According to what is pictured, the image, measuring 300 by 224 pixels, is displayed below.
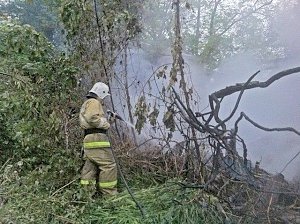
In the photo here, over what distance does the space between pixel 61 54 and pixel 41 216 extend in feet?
9.11

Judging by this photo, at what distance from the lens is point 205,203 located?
15.6ft

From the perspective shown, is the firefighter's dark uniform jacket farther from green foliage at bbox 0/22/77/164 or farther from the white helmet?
green foliage at bbox 0/22/77/164

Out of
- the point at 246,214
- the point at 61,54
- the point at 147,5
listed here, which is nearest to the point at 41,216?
the point at 246,214

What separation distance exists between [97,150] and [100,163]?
17 centimetres

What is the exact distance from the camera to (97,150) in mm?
6000

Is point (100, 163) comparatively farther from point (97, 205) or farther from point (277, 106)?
point (277, 106)

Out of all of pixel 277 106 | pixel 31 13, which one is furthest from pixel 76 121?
pixel 31 13

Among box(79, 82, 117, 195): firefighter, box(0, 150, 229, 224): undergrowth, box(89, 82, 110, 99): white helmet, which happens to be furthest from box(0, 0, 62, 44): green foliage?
box(0, 150, 229, 224): undergrowth

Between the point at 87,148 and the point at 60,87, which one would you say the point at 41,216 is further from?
the point at 60,87

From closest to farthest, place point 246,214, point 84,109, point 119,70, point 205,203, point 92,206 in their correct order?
point 246,214 → point 205,203 → point 92,206 → point 84,109 → point 119,70

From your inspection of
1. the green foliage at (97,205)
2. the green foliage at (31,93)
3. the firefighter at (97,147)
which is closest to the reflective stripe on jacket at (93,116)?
the firefighter at (97,147)

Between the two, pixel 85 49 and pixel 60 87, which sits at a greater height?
pixel 85 49

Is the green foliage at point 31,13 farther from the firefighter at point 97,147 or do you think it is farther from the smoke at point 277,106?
the firefighter at point 97,147

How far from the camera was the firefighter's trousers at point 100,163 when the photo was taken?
5.98 meters
